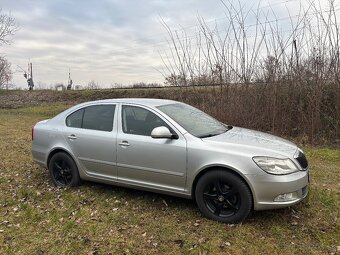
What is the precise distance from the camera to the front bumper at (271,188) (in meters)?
3.95

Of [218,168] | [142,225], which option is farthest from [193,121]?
[142,225]

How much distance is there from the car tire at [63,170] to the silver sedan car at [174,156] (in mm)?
17

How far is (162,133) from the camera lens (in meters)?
4.48

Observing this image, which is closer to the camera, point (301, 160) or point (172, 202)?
point (301, 160)

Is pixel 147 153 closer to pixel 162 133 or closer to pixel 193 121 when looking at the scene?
pixel 162 133

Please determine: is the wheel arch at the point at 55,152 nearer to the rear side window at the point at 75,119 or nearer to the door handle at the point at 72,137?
the door handle at the point at 72,137

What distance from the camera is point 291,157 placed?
4.17 m

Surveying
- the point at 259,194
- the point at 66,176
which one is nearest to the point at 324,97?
the point at 259,194

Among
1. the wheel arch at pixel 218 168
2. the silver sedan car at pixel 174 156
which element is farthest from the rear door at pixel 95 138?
the wheel arch at pixel 218 168

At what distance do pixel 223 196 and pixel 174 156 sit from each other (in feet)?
2.64

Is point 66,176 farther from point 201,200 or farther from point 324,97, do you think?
point 324,97

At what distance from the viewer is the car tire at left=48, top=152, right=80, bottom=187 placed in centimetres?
562

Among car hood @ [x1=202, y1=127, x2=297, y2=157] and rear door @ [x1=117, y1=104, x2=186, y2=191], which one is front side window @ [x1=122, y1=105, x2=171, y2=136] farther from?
car hood @ [x1=202, y1=127, x2=297, y2=157]

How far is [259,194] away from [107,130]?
2.45m
